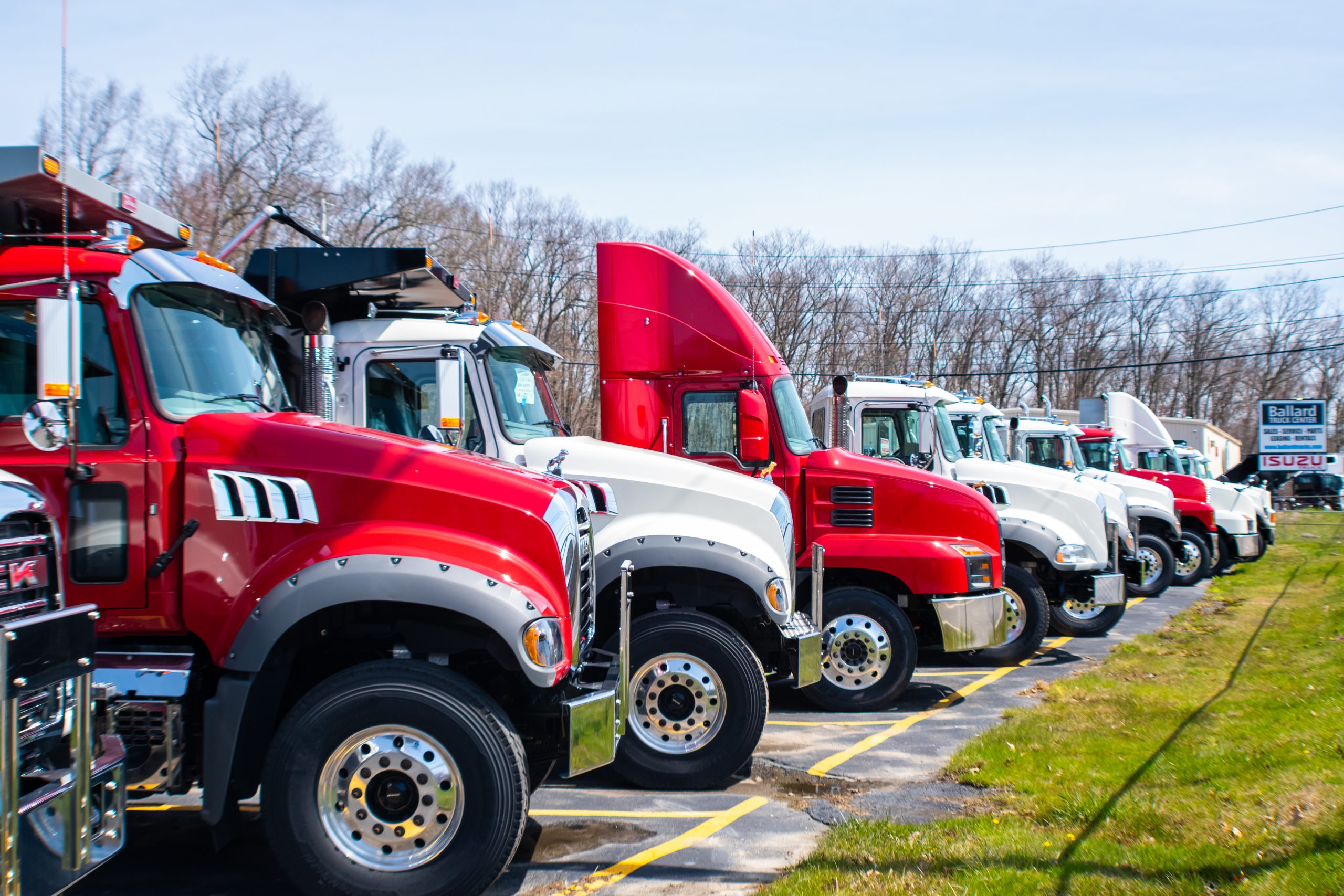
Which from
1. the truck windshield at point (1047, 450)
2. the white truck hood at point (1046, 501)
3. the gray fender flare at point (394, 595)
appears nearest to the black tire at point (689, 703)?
the gray fender flare at point (394, 595)

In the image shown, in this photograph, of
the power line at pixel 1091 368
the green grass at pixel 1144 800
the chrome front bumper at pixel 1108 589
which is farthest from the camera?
the power line at pixel 1091 368

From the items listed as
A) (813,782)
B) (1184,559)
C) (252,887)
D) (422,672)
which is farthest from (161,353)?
(1184,559)

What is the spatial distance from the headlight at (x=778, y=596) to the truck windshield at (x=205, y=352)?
10.0ft

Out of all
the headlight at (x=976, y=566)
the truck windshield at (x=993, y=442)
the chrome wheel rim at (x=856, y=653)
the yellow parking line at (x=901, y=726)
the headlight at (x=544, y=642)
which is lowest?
the yellow parking line at (x=901, y=726)

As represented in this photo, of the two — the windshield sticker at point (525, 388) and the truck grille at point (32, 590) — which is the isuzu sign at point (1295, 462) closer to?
the windshield sticker at point (525, 388)

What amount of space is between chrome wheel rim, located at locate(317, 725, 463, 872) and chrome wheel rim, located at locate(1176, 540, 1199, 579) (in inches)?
728

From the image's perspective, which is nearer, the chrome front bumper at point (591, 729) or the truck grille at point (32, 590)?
the truck grille at point (32, 590)

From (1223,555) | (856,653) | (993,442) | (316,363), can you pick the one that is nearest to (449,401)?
(316,363)

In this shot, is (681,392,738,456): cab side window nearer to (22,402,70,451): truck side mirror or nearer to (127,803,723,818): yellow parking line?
(127,803,723,818): yellow parking line

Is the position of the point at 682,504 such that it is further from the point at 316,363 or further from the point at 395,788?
the point at 395,788

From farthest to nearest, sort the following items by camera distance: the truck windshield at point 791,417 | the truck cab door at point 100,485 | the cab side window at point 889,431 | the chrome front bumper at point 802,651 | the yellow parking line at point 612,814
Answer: the cab side window at point 889,431 → the truck windshield at point 791,417 → the chrome front bumper at point 802,651 → the yellow parking line at point 612,814 → the truck cab door at point 100,485

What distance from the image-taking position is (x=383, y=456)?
4.74 m

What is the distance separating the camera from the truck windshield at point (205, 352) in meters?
4.79

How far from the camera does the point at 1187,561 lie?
1981 cm
